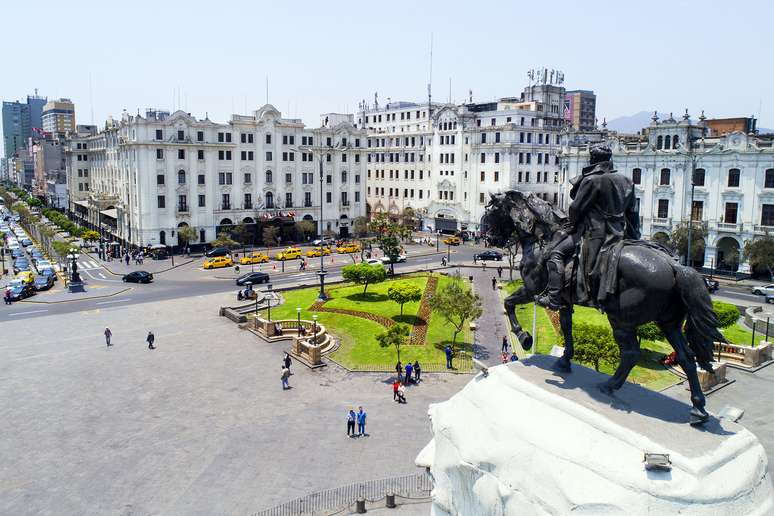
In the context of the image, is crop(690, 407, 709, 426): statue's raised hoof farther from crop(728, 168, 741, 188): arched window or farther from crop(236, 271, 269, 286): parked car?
crop(728, 168, 741, 188): arched window

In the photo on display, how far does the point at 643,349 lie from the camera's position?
34.2m

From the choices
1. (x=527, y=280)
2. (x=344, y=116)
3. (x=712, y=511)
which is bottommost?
(x=712, y=511)

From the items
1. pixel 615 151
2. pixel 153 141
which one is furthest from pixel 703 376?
pixel 153 141

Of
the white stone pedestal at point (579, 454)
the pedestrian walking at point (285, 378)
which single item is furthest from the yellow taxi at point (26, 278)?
the white stone pedestal at point (579, 454)

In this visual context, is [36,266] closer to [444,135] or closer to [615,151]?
[444,135]

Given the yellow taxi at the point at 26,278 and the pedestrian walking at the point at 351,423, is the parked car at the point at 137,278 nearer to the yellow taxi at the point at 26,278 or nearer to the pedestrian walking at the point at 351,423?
the yellow taxi at the point at 26,278

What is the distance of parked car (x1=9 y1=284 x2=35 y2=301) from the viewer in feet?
164

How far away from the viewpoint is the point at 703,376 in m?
29.5

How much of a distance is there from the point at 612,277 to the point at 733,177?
174 feet

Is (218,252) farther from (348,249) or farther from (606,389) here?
(606,389)

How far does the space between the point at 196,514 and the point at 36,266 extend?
188 ft

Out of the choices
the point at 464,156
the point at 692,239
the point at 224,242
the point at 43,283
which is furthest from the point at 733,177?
the point at 43,283

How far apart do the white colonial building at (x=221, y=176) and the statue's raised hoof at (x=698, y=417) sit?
5542 cm

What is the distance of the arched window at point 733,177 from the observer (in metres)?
58.5
